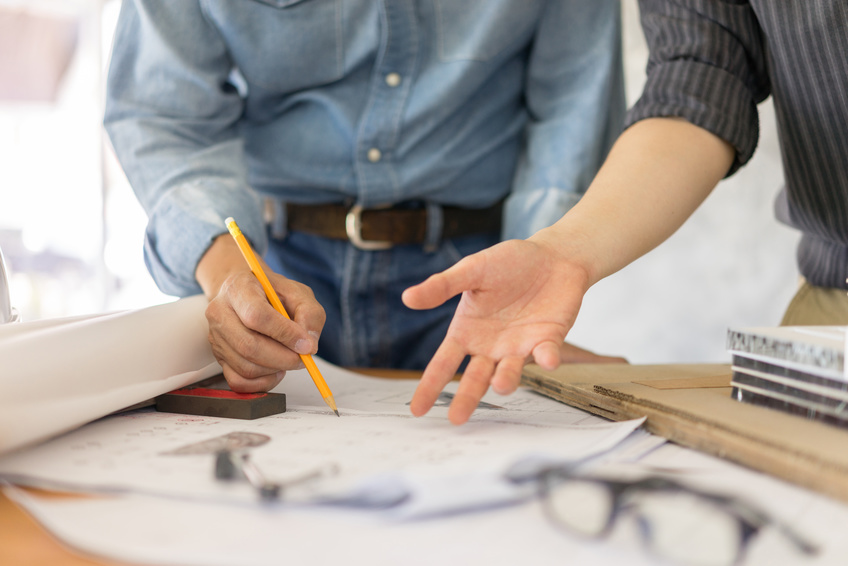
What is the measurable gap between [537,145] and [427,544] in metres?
0.82

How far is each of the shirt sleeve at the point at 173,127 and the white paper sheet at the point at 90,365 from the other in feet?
0.72

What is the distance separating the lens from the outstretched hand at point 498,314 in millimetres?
482

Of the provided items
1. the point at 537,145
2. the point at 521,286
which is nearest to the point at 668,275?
the point at 537,145

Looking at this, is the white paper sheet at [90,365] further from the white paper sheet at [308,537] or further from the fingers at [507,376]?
the fingers at [507,376]

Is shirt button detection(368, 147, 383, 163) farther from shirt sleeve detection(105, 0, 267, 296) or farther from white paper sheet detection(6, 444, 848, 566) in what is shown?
white paper sheet detection(6, 444, 848, 566)

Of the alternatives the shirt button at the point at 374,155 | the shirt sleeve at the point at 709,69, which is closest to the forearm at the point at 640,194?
the shirt sleeve at the point at 709,69

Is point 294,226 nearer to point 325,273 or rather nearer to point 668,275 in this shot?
point 325,273

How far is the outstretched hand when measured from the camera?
48 cm

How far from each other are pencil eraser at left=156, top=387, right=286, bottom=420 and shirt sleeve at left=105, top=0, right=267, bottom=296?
0.83 feet

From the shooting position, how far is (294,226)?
40.3 inches

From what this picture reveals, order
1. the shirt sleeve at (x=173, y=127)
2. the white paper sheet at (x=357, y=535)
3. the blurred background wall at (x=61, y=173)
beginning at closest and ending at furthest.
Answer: the white paper sheet at (x=357, y=535) < the shirt sleeve at (x=173, y=127) < the blurred background wall at (x=61, y=173)

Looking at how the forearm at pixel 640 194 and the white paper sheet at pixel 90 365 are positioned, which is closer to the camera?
the white paper sheet at pixel 90 365

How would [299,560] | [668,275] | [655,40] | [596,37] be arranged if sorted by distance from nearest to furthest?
[299,560] < [655,40] < [596,37] < [668,275]

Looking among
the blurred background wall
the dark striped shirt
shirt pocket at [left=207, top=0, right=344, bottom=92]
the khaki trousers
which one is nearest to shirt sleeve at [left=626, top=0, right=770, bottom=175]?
the dark striped shirt
